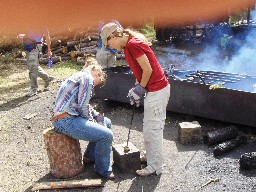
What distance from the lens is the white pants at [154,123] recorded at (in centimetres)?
587

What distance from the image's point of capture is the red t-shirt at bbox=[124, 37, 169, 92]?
5.55m

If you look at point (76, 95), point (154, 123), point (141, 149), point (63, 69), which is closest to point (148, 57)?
point (154, 123)

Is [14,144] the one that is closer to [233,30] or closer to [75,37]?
Answer: [75,37]

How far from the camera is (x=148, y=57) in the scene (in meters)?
5.71

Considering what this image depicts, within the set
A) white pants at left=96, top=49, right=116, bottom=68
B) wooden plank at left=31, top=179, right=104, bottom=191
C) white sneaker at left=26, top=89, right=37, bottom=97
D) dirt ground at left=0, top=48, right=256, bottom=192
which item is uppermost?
white pants at left=96, top=49, right=116, bottom=68

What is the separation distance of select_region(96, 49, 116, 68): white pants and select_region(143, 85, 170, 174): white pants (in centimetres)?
428

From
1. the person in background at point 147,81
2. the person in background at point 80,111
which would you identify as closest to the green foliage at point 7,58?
→ the person in background at point 80,111

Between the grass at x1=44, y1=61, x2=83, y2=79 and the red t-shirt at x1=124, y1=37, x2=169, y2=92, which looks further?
Result: the grass at x1=44, y1=61, x2=83, y2=79

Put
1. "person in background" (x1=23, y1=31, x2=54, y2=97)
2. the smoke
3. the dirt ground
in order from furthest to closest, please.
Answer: the smoke
"person in background" (x1=23, y1=31, x2=54, y2=97)
the dirt ground

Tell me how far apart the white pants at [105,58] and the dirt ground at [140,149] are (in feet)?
3.83

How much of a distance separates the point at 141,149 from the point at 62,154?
6.07 feet

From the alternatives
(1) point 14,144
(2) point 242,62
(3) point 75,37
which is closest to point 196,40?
(2) point 242,62

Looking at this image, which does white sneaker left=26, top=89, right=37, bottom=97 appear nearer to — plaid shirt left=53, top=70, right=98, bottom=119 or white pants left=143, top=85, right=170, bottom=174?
plaid shirt left=53, top=70, right=98, bottom=119

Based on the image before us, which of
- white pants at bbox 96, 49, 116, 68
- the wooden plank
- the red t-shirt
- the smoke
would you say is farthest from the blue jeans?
the smoke
